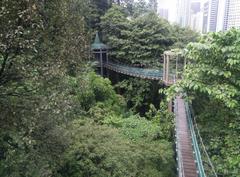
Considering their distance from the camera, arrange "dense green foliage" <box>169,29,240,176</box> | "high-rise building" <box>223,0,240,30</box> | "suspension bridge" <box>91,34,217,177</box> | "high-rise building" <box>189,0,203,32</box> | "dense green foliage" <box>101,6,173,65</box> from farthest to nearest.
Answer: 1. "high-rise building" <box>189,0,203,32</box>
2. "high-rise building" <box>223,0,240,30</box>
3. "dense green foliage" <box>101,6,173,65</box>
4. "suspension bridge" <box>91,34,217,177</box>
5. "dense green foliage" <box>169,29,240,176</box>

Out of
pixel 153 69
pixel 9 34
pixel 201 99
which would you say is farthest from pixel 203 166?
pixel 153 69

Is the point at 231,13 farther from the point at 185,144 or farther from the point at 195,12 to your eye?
the point at 185,144

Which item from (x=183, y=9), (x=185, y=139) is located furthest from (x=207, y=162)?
(x=183, y=9)

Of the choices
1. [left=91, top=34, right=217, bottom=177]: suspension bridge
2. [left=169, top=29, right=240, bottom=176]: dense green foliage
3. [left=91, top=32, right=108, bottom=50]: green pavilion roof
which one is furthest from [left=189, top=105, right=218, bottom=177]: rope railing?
[left=91, top=32, right=108, bottom=50]: green pavilion roof

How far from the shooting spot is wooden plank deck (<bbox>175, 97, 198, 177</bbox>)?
5392mm

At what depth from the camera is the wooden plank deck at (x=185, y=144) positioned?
539 centimetres

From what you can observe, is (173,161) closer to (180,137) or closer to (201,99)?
(180,137)

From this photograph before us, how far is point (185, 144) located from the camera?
643 cm

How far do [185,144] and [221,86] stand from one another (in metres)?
2.27

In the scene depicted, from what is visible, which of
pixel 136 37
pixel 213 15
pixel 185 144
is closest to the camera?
pixel 185 144

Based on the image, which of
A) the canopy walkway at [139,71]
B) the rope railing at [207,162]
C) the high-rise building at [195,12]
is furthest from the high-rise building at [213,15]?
the rope railing at [207,162]

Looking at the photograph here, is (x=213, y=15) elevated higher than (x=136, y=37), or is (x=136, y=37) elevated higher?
(x=213, y=15)

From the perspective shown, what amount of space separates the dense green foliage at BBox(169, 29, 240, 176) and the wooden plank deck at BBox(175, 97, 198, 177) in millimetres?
511

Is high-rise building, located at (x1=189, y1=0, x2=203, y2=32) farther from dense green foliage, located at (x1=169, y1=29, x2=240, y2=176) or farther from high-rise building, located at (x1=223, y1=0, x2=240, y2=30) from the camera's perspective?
dense green foliage, located at (x1=169, y1=29, x2=240, y2=176)
